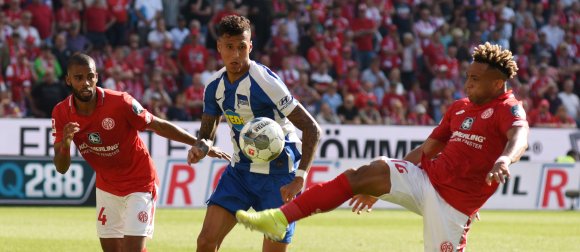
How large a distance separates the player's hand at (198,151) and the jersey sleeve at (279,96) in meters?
0.62

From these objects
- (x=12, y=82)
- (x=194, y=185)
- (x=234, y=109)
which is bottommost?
(x=194, y=185)

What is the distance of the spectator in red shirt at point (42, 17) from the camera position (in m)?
23.3

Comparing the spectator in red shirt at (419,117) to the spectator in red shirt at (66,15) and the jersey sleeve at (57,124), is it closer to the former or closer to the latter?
the spectator in red shirt at (66,15)

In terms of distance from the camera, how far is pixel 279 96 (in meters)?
8.28

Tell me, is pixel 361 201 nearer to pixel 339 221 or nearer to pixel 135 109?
pixel 135 109

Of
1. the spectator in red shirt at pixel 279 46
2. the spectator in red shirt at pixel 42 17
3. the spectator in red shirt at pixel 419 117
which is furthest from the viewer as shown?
the spectator in red shirt at pixel 279 46

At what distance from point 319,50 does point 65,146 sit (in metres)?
17.8

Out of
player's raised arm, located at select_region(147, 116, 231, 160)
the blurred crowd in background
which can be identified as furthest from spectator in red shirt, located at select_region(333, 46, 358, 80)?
player's raised arm, located at select_region(147, 116, 231, 160)

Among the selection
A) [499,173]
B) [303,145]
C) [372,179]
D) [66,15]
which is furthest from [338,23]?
[499,173]

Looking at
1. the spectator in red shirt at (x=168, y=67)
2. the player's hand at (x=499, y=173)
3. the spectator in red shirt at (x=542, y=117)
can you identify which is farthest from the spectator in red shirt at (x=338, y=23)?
the player's hand at (x=499, y=173)

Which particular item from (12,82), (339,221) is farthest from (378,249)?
(12,82)

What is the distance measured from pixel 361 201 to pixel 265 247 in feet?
3.49

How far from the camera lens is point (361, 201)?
25.6 feet

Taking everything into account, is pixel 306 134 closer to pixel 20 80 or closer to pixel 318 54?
pixel 20 80
